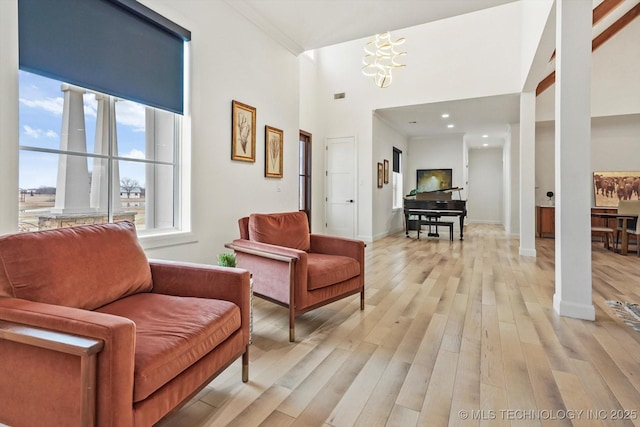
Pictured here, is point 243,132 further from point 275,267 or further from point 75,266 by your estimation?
point 75,266

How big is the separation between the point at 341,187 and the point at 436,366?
218 inches

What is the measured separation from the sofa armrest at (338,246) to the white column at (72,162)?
1.88m

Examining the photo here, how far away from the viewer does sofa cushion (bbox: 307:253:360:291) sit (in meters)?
2.34

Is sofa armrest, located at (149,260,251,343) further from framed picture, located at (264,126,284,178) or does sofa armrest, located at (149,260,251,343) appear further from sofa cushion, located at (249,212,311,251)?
framed picture, located at (264,126,284,178)

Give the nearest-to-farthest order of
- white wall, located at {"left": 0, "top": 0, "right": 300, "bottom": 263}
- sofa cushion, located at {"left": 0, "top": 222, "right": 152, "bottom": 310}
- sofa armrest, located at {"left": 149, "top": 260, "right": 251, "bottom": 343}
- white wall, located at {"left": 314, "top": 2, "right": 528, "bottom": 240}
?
sofa cushion, located at {"left": 0, "top": 222, "right": 152, "bottom": 310} → sofa armrest, located at {"left": 149, "top": 260, "right": 251, "bottom": 343} → white wall, located at {"left": 0, "top": 0, "right": 300, "bottom": 263} → white wall, located at {"left": 314, "top": 2, "right": 528, "bottom": 240}

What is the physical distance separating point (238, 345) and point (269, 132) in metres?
2.90

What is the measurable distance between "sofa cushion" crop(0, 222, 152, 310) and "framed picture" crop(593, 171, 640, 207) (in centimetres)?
913

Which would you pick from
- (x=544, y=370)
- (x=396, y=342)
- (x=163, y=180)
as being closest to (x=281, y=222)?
(x=163, y=180)

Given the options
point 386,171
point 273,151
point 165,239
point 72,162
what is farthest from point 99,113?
point 386,171

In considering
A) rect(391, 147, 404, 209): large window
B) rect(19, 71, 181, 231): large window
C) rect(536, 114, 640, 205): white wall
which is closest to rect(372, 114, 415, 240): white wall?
rect(391, 147, 404, 209): large window

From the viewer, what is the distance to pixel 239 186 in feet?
11.5

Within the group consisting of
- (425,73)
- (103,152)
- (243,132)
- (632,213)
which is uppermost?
(425,73)

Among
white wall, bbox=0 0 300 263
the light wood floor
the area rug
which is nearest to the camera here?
the light wood floor

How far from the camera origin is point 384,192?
786 centimetres
